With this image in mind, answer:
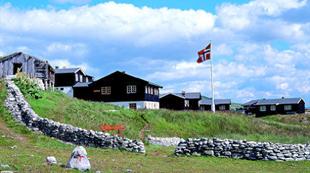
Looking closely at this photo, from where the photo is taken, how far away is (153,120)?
5256 centimetres

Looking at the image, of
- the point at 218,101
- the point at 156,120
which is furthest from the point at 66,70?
the point at 156,120

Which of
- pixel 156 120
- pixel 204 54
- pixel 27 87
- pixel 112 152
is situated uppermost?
pixel 204 54

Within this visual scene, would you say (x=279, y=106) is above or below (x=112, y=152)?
above

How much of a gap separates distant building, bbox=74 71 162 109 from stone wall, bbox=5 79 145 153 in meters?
49.6

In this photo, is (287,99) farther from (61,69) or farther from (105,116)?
(105,116)

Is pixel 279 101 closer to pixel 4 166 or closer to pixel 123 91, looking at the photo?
pixel 123 91

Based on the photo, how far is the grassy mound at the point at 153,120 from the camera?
40281 mm

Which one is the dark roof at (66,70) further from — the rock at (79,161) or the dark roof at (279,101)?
the rock at (79,161)

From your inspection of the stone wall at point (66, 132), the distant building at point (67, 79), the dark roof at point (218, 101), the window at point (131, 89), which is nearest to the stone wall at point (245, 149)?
the stone wall at point (66, 132)

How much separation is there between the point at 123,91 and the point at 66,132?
56.5 m

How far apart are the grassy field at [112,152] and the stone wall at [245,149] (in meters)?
0.82

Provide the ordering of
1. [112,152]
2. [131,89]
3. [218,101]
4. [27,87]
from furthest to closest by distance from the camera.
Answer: [218,101]
[131,89]
[27,87]
[112,152]

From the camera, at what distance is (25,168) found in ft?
58.8

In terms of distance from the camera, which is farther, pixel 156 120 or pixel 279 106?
pixel 279 106
